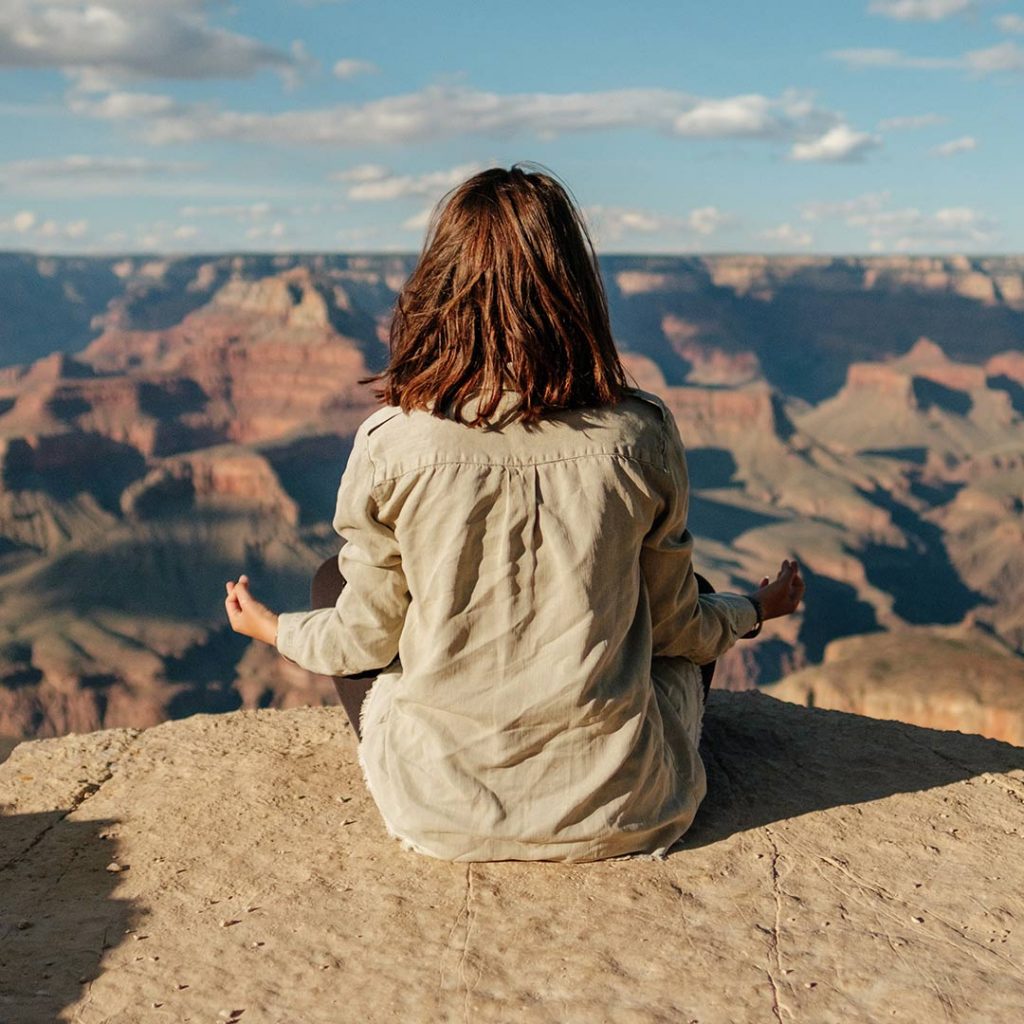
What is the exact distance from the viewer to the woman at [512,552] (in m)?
2.50

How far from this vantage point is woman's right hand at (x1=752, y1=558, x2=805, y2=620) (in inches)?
133

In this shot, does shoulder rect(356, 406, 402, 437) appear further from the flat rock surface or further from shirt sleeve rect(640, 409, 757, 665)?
the flat rock surface

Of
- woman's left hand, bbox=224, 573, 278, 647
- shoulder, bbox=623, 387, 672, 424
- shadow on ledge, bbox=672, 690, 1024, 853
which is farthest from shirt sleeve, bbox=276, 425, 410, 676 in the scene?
shadow on ledge, bbox=672, 690, 1024, 853

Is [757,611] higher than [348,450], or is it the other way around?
[757,611]

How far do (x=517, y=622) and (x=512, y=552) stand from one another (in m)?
0.17

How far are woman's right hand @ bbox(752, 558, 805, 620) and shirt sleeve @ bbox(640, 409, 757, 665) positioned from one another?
0.13m

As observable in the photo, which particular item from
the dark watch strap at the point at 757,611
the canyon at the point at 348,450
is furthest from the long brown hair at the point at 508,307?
the canyon at the point at 348,450

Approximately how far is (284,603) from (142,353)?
73.9m

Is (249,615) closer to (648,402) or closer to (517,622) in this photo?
(517,622)

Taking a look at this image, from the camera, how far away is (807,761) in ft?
13.4

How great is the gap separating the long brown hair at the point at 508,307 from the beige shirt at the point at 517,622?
58 mm

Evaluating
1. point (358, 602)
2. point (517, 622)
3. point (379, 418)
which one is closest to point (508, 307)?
point (379, 418)

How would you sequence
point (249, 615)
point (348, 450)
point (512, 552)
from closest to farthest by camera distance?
1. point (512, 552)
2. point (249, 615)
3. point (348, 450)

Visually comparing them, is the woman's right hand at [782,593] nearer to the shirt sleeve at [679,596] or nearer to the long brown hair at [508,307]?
the shirt sleeve at [679,596]
